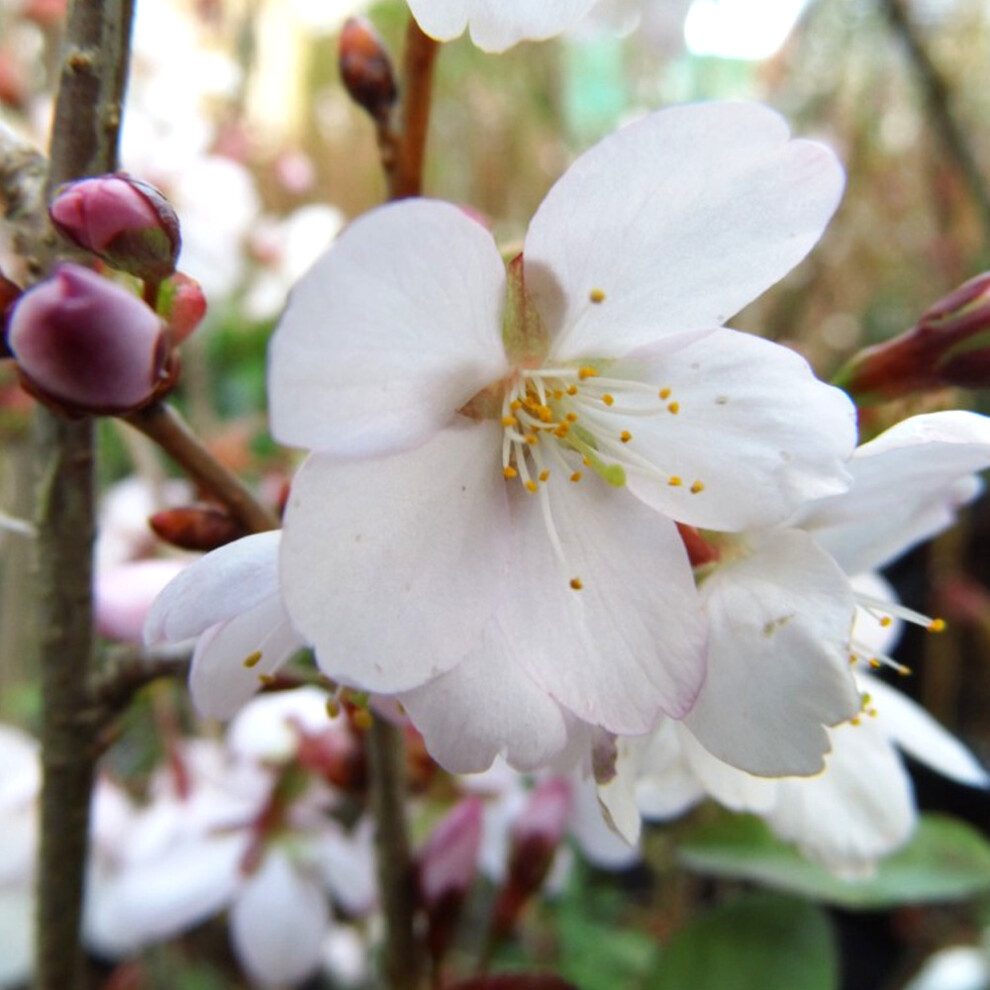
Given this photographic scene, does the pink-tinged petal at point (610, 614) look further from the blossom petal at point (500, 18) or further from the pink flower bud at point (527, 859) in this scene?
the pink flower bud at point (527, 859)

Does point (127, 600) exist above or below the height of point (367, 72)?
below

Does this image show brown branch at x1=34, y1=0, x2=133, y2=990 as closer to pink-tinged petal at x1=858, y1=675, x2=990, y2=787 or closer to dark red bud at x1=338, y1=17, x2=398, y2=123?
dark red bud at x1=338, y1=17, x2=398, y2=123

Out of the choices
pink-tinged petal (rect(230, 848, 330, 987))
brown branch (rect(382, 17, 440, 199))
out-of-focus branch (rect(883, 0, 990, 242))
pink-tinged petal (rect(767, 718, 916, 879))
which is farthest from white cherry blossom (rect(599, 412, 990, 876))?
out-of-focus branch (rect(883, 0, 990, 242))

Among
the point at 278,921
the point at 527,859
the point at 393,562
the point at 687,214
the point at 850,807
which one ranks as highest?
the point at 687,214

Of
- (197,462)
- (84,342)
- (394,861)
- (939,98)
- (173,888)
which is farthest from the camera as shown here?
→ (939,98)

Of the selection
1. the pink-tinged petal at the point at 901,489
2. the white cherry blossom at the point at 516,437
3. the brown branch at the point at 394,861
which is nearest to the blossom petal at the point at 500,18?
the white cherry blossom at the point at 516,437

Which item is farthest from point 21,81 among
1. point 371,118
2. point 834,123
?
point 834,123

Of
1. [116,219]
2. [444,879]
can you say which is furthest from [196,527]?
[444,879]

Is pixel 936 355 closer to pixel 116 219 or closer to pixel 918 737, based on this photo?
pixel 918 737
